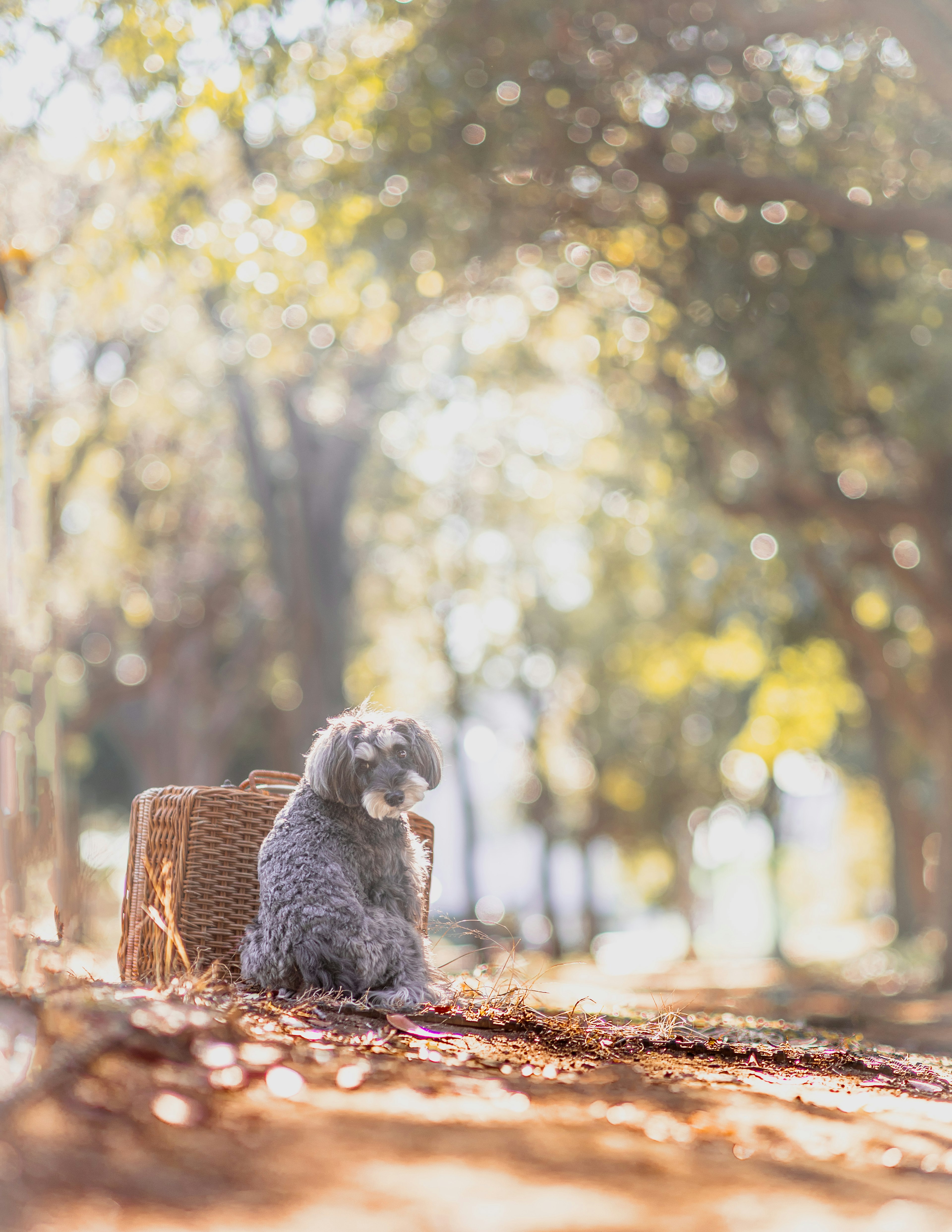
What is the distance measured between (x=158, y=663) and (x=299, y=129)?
15247mm

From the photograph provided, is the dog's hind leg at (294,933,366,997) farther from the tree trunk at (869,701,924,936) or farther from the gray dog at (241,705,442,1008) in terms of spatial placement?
the tree trunk at (869,701,924,936)

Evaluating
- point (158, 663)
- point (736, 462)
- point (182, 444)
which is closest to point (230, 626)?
point (158, 663)

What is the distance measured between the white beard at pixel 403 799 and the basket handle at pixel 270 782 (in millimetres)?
1240


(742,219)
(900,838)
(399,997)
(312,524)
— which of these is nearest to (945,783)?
(900,838)

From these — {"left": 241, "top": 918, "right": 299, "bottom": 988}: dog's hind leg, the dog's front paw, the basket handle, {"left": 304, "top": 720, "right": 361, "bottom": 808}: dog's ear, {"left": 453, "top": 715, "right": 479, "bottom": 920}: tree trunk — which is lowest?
{"left": 453, "top": 715, "right": 479, "bottom": 920}: tree trunk

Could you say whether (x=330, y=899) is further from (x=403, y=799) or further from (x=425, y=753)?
(x=425, y=753)

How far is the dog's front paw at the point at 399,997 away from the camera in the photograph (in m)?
4.97

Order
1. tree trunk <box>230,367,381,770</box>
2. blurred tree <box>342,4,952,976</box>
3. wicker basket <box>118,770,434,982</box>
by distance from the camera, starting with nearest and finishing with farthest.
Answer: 1. wicker basket <box>118,770,434,982</box>
2. blurred tree <box>342,4,952,976</box>
3. tree trunk <box>230,367,381,770</box>

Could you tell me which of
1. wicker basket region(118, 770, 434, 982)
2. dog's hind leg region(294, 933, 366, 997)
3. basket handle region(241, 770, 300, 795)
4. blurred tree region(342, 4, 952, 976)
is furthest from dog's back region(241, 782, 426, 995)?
blurred tree region(342, 4, 952, 976)

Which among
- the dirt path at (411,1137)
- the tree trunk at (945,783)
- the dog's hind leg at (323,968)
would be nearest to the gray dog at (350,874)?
the dog's hind leg at (323,968)

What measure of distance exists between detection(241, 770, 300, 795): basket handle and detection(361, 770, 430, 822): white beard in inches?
48.8

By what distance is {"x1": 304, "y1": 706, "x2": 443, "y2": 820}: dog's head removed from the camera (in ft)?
16.4

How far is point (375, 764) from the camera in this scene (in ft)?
16.8

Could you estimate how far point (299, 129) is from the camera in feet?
42.3
